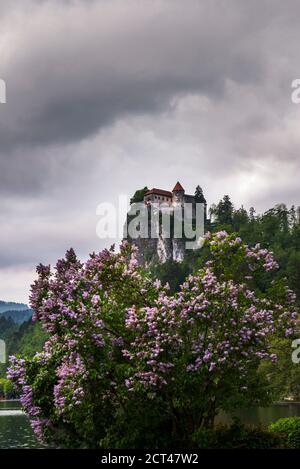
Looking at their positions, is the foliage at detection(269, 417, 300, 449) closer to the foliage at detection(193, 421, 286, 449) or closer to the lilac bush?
the foliage at detection(193, 421, 286, 449)

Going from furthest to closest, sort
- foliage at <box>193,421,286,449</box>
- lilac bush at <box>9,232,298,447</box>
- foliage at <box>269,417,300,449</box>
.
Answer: foliage at <box>269,417,300,449</box> → foliage at <box>193,421,286,449</box> → lilac bush at <box>9,232,298,447</box>

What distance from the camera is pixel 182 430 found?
72.1 feet

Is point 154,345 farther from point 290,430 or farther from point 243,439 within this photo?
point 290,430

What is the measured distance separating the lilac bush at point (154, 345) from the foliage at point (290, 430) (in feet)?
7.02

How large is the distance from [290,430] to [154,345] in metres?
7.70

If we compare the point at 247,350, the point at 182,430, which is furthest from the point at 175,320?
the point at 182,430

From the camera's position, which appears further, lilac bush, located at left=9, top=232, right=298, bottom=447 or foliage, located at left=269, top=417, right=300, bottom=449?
foliage, located at left=269, top=417, right=300, bottom=449

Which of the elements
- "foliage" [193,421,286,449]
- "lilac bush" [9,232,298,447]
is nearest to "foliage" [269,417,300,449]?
"foliage" [193,421,286,449]

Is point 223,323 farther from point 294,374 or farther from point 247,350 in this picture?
point 294,374

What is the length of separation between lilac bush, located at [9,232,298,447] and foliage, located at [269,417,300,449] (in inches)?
84.2

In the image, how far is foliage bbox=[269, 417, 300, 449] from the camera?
22.8 m

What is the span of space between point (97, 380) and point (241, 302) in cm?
596
